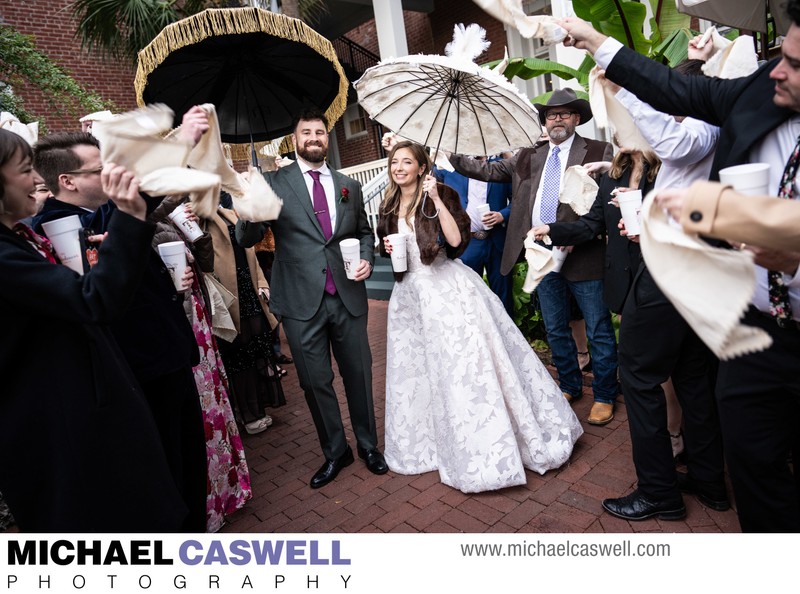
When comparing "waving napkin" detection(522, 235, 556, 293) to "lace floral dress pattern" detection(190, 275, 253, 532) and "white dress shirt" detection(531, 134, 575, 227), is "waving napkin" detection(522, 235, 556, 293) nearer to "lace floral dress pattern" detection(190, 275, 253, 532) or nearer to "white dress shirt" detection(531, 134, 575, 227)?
"white dress shirt" detection(531, 134, 575, 227)

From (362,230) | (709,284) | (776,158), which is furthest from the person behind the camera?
(362,230)

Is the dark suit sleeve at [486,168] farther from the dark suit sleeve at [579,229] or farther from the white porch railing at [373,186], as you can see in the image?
the white porch railing at [373,186]

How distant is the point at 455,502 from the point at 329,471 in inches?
35.4

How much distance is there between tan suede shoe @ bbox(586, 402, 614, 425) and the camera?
377 centimetres

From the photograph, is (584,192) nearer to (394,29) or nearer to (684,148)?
(684,148)

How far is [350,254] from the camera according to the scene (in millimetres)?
3184

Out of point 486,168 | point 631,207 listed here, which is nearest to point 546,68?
point 486,168

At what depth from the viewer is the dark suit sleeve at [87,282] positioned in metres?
1.61

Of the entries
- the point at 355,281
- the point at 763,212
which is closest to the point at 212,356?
the point at 355,281

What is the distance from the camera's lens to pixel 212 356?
324 cm

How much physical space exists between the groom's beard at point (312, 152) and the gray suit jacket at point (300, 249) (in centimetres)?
9

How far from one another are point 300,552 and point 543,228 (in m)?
2.42

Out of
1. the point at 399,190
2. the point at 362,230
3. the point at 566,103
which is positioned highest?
the point at 566,103

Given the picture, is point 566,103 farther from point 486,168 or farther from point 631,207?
point 631,207
